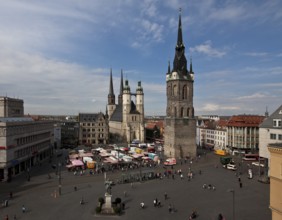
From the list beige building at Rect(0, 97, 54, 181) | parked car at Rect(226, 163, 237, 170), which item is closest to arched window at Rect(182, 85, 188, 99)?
parked car at Rect(226, 163, 237, 170)

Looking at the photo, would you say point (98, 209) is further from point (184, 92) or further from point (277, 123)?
point (184, 92)

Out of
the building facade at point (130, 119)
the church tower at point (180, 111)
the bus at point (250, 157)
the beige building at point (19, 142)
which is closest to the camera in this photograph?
the beige building at point (19, 142)

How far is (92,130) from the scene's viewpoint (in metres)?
107

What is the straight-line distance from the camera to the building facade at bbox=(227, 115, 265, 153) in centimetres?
7162

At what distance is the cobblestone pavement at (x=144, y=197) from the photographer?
27531 mm

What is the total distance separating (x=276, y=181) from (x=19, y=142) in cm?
4286

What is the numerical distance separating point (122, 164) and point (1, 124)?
24.2m

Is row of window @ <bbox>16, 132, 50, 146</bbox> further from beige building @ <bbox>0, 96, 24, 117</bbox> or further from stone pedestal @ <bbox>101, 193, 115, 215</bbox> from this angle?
stone pedestal @ <bbox>101, 193, 115, 215</bbox>

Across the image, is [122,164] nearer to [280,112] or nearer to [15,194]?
[15,194]

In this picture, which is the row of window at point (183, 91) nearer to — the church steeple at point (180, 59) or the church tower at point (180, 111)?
the church tower at point (180, 111)

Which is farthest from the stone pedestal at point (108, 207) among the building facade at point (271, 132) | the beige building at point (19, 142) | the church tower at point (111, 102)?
the church tower at point (111, 102)

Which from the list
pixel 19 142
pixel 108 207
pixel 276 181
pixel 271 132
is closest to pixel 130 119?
pixel 19 142

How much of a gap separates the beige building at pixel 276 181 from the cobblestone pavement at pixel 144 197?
4.16 m

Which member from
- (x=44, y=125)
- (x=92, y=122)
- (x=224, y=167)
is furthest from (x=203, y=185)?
(x=92, y=122)
